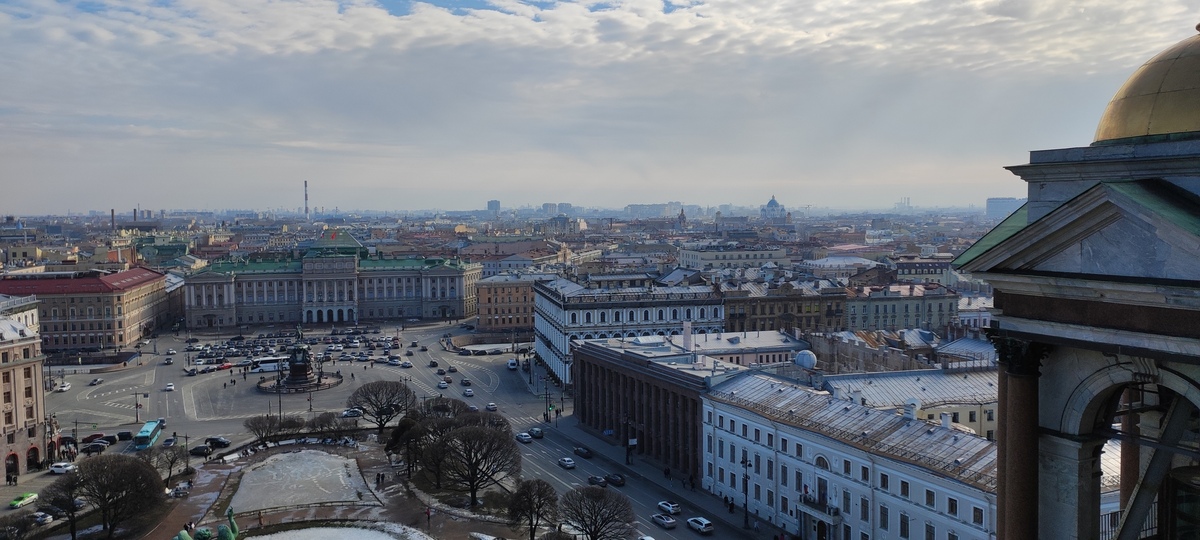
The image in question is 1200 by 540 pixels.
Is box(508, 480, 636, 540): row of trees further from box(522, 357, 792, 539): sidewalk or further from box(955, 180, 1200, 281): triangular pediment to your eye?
box(955, 180, 1200, 281): triangular pediment

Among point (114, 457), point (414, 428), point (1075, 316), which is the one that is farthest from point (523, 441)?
point (1075, 316)

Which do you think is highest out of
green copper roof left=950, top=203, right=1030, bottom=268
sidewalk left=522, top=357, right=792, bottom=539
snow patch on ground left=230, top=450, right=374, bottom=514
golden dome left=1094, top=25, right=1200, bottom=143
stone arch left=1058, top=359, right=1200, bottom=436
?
golden dome left=1094, top=25, right=1200, bottom=143

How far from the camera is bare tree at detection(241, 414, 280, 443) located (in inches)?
2769

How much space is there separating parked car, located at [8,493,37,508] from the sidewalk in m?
34.9

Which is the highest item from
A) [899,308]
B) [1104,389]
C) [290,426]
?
[1104,389]

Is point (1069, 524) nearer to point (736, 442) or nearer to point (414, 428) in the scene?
point (736, 442)

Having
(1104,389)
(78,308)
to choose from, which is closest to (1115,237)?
(1104,389)

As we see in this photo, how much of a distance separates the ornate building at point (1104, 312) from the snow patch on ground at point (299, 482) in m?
47.9

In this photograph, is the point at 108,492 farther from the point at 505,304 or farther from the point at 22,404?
the point at 505,304

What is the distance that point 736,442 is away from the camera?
55719mm

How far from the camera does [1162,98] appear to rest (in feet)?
45.8

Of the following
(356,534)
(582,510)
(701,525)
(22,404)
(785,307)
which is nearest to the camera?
(582,510)

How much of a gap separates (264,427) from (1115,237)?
219 ft

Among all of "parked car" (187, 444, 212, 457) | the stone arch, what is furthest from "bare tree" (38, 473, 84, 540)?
the stone arch
